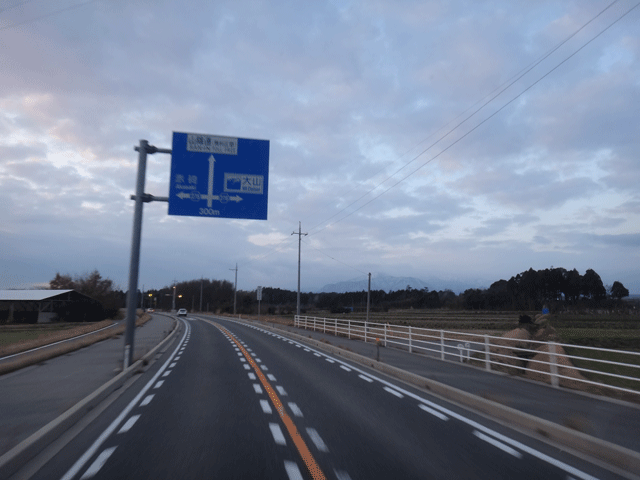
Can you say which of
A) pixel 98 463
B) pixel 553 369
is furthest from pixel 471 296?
pixel 98 463

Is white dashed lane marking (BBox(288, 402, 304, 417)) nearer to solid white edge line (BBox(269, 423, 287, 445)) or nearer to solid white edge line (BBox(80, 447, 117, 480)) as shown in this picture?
solid white edge line (BBox(269, 423, 287, 445))

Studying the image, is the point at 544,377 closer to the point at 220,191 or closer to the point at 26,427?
the point at 220,191

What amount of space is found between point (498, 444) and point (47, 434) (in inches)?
246

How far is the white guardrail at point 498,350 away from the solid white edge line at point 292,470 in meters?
4.10

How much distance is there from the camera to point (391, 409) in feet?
27.8

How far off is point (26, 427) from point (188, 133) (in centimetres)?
1005

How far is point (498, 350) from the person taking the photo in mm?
22125

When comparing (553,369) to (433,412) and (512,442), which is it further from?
(512,442)

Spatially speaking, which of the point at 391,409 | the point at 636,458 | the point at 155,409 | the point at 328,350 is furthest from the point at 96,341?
the point at 636,458

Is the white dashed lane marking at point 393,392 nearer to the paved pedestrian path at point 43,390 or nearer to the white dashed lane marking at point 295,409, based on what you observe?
the white dashed lane marking at point 295,409

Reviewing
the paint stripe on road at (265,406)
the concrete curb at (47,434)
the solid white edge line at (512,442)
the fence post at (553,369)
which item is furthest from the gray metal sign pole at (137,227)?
the fence post at (553,369)

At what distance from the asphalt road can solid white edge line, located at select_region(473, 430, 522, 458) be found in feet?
0.05

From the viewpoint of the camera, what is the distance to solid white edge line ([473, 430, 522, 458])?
19.2 feet

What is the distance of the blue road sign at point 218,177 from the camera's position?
560 inches
